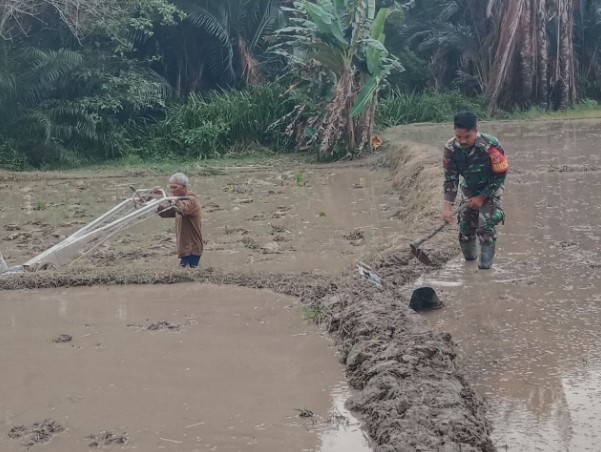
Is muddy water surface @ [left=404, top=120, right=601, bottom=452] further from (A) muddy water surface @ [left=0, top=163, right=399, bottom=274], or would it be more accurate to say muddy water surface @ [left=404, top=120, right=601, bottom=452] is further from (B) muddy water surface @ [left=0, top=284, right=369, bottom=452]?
(A) muddy water surface @ [left=0, top=163, right=399, bottom=274]

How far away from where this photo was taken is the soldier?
6859 millimetres

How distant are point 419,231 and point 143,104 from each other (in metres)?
11.6

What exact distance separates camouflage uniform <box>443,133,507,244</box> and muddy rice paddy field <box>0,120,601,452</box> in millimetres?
441

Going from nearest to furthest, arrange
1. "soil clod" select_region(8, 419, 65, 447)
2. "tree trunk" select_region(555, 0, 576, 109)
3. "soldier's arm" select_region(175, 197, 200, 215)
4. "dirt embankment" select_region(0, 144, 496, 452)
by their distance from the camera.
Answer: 1. "dirt embankment" select_region(0, 144, 496, 452)
2. "soil clod" select_region(8, 419, 65, 447)
3. "soldier's arm" select_region(175, 197, 200, 215)
4. "tree trunk" select_region(555, 0, 576, 109)

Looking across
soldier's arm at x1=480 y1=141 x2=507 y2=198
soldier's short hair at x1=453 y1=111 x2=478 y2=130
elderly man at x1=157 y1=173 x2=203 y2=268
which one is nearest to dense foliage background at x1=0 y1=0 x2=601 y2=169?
elderly man at x1=157 y1=173 x2=203 y2=268

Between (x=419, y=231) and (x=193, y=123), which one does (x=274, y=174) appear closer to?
(x=193, y=123)

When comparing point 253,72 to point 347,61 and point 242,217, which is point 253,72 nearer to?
point 347,61

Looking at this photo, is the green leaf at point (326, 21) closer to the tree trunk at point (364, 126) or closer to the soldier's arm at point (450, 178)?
the tree trunk at point (364, 126)

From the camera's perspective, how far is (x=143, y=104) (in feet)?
61.5

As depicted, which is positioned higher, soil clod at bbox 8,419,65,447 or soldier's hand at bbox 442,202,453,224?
soldier's hand at bbox 442,202,453,224

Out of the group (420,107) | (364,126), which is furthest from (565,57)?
(364,126)

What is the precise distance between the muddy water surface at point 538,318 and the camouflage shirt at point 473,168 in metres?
0.70

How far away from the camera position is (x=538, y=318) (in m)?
5.70

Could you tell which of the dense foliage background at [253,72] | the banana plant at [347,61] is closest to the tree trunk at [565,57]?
the dense foliage background at [253,72]
